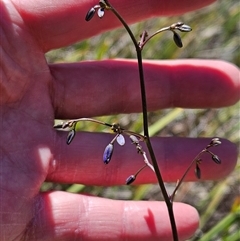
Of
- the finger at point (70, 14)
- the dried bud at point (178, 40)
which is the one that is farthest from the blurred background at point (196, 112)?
the dried bud at point (178, 40)

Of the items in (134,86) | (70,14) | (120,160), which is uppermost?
(70,14)

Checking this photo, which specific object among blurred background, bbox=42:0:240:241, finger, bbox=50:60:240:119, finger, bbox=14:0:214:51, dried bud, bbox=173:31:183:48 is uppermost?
dried bud, bbox=173:31:183:48

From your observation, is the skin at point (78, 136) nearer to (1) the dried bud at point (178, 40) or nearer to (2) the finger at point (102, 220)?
(2) the finger at point (102, 220)

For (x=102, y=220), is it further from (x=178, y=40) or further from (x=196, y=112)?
(x=196, y=112)

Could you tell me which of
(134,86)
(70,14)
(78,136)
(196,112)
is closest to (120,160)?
(78,136)

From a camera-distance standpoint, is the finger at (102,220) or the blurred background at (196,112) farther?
the blurred background at (196,112)

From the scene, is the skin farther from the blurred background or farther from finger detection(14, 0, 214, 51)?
the blurred background

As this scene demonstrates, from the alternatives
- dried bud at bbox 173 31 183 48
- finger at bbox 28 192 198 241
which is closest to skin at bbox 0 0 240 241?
finger at bbox 28 192 198 241
